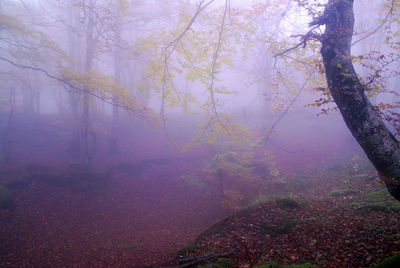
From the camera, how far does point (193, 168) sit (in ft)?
52.9

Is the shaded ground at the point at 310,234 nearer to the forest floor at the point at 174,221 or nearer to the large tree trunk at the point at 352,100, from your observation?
the forest floor at the point at 174,221

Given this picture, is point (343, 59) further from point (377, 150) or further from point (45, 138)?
point (45, 138)

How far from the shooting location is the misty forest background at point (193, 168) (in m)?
4.80

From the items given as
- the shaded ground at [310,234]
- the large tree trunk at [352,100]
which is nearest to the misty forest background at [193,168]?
the shaded ground at [310,234]

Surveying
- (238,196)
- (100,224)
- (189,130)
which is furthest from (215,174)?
(189,130)

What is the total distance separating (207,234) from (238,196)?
5.46 meters

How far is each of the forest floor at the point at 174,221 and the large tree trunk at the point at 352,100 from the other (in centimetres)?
65

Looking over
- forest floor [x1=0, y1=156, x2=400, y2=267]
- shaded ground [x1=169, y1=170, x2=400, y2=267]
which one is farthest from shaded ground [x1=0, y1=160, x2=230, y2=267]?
shaded ground [x1=169, y1=170, x2=400, y2=267]

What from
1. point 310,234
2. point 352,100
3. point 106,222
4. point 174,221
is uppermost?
point 352,100

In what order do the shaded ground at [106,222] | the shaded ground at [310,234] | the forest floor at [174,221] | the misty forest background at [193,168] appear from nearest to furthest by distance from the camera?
the shaded ground at [310,234] < the forest floor at [174,221] < the misty forest background at [193,168] < the shaded ground at [106,222]

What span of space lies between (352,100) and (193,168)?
42.9 feet

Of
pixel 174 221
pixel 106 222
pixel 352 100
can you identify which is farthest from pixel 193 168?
pixel 352 100

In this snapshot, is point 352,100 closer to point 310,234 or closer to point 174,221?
point 310,234

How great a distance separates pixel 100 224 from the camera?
10469 millimetres
